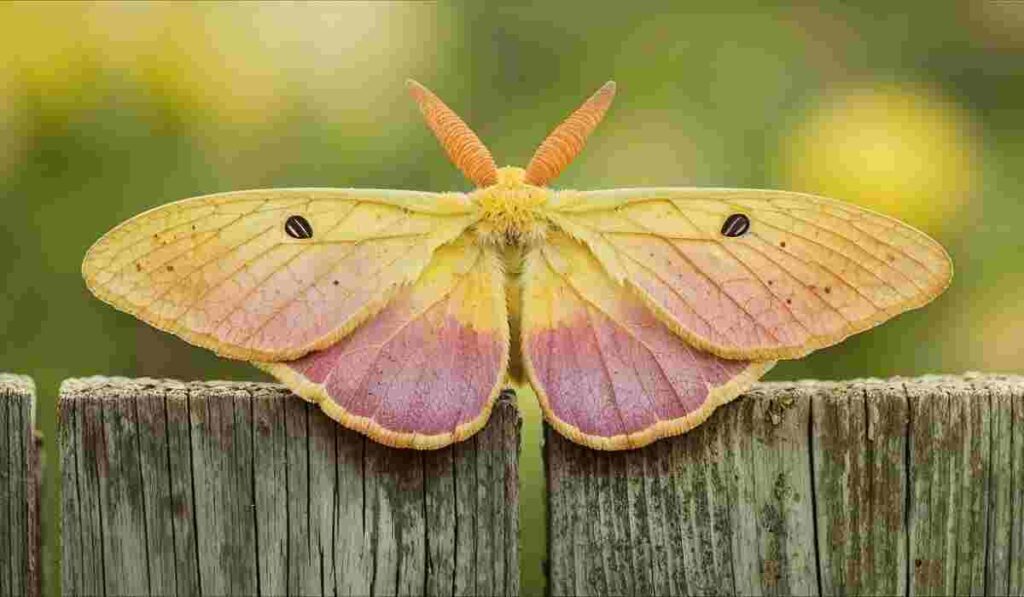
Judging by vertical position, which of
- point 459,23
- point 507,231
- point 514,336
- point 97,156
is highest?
point 459,23

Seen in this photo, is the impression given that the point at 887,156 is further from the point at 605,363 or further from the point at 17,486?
the point at 17,486

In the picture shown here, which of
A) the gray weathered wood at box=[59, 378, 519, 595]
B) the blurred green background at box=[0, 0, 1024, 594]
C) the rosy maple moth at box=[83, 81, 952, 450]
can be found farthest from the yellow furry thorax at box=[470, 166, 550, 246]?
the blurred green background at box=[0, 0, 1024, 594]

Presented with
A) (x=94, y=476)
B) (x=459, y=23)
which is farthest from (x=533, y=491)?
(x=459, y=23)

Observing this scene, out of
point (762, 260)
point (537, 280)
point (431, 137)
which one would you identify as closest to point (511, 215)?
point (537, 280)

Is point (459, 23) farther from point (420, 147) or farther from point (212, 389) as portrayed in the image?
point (212, 389)

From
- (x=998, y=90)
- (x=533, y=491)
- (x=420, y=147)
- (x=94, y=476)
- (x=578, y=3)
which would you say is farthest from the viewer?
(x=578, y=3)

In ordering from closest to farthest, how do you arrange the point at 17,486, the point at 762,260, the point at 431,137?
the point at 17,486, the point at 762,260, the point at 431,137

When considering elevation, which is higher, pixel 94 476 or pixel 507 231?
pixel 507 231

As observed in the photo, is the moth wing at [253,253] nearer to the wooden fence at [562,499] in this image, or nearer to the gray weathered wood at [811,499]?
the wooden fence at [562,499]
